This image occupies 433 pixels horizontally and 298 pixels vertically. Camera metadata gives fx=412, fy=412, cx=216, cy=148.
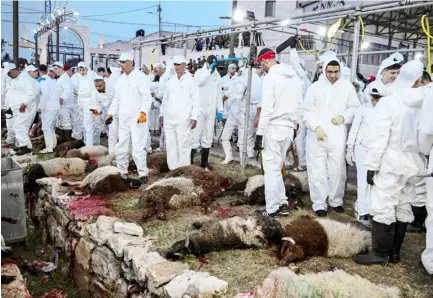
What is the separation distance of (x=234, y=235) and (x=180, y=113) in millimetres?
3695

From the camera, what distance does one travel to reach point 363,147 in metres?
5.27

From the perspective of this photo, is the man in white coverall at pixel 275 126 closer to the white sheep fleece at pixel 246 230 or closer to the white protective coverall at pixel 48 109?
the white sheep fleece at pixel 246 230

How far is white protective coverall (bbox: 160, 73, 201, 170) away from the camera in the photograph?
746 cm

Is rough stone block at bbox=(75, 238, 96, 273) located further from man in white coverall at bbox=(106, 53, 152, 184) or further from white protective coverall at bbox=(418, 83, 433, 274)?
white protective coverall at bbox=(418, 83, 433, 274)

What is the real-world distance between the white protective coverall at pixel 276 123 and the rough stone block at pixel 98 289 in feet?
7.19

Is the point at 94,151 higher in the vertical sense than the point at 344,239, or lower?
higher

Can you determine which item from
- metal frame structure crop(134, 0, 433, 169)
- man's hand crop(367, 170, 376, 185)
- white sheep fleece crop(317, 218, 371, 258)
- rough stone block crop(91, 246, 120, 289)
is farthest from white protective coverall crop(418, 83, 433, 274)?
rough stone block crop(91, 246, 120, 289)

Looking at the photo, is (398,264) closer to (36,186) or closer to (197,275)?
(197,275)

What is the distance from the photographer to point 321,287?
3.08m

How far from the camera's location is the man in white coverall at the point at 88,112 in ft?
32.4

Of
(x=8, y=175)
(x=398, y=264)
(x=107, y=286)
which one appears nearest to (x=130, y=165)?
(x=8, y=175)

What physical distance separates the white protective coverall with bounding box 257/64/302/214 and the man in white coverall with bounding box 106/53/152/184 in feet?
8.46

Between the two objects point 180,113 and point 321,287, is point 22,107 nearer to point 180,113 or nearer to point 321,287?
point 180,113

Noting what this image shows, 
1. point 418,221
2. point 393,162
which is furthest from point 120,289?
point 418,221
